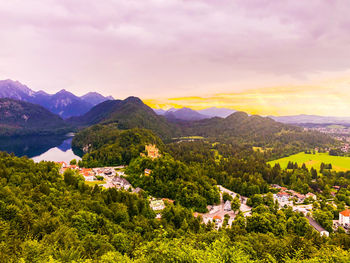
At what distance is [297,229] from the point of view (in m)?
32.8

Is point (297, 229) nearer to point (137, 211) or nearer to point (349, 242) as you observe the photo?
→ point (349, 242)

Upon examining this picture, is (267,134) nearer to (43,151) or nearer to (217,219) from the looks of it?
(217,219)

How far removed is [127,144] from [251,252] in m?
72.3

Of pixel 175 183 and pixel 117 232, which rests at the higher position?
pixel 117 232

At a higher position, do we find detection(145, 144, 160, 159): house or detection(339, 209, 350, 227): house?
detection(145, 144, 160, 159): house

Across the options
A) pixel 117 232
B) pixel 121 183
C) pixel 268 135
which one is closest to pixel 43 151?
pixel 121 183

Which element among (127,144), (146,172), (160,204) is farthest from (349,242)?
(127,144)

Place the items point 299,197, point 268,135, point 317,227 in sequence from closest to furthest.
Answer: point 317,227, point 299,197, point 268,135

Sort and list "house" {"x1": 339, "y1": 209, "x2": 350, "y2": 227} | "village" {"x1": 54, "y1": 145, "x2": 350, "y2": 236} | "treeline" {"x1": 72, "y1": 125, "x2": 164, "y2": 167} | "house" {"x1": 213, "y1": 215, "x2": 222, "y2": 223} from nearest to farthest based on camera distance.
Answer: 1. "house" {"x1": 339, "y1": 209, "x2": 350, "y2": 227}
2. "village" {"x1": 54, "y1": 145, "x2": 350, "y2": 236}
3. "house" {"x1": 213, "y1": 215, "x2": 222, "y2": 223}
4. "treeline" {"x1": 72, "y1": 125, "x2": 164, "y2": 167}

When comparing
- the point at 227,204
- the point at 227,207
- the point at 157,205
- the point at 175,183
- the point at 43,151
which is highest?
the point at 175,183

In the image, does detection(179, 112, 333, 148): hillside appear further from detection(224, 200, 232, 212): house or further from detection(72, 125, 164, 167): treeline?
detection(224, 200, 232, 212): house

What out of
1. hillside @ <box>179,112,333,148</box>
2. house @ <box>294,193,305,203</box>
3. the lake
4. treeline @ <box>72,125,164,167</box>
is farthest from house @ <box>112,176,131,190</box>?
hillside @ <box>179,112,333,148</box>

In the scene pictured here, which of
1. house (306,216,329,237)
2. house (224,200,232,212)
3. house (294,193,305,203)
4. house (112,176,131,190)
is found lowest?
house (294,193,305,203)

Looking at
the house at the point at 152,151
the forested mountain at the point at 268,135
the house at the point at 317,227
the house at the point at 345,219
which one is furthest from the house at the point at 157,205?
the forested mountain at the point at 268,135
